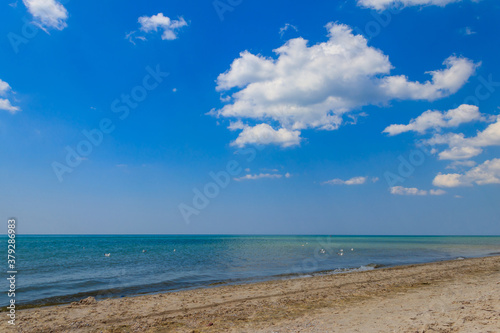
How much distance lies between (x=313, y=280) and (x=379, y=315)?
393 inches

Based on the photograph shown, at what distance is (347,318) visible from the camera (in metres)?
10.2

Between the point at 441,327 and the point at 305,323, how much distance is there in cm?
384

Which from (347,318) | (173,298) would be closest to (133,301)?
(173,298)

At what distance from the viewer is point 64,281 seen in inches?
869

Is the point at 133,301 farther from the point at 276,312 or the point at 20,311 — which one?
the point at 276,312

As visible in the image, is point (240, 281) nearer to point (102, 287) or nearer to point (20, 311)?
point (102, 287)

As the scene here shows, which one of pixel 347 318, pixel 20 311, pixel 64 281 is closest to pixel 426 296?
pixel 347 318

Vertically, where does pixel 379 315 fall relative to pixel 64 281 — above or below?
above

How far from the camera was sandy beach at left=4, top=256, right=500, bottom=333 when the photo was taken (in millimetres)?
9242

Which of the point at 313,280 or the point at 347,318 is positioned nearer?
the point at 347,318

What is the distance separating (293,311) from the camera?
11734mm

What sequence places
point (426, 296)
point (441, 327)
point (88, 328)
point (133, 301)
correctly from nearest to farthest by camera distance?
1. point (441, 327)
2. point (88, 328)
3. point (426, 296)
4. point (133, 301)

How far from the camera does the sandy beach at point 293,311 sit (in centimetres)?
924

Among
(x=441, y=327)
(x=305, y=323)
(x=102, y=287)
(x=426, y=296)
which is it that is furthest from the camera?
(x=102, y=287)
